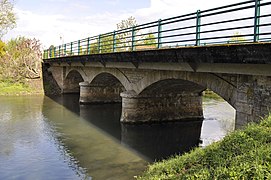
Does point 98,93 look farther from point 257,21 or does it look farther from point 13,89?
point 257,21

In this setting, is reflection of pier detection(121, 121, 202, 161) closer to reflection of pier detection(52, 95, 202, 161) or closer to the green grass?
reflection of pier detection(52, 95, 202, 161)

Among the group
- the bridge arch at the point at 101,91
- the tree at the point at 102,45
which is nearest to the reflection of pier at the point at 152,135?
the tree at the point at 102,45

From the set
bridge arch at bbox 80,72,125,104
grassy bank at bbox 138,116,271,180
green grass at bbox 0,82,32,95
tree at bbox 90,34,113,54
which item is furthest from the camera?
green grass at bbox 0,82,32,95

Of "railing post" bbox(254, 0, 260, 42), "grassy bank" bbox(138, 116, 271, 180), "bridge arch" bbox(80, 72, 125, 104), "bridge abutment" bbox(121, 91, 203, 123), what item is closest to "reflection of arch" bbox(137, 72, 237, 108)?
"bridge abutment" bbox(121, 91, 203, 123)

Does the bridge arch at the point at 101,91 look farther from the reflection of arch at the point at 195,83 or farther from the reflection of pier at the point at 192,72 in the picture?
the reflection of arch at the point at 195,83

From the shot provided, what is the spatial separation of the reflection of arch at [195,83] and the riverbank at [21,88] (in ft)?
65.1

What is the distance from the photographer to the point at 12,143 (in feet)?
42.6

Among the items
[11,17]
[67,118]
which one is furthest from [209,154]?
[11,17]

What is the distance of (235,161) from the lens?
4.96 m

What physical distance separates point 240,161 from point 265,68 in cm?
355

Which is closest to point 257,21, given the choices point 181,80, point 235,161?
point 235,161

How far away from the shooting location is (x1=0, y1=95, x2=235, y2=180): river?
32.8 ft

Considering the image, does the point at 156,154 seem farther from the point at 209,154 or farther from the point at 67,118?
the point at 67,118

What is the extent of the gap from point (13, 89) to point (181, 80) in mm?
24207
